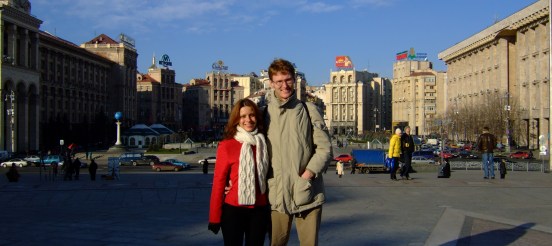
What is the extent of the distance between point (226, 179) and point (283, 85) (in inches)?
37.7

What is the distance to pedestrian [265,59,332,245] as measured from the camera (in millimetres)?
5176

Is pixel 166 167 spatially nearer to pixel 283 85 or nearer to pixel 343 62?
pixel 283 85

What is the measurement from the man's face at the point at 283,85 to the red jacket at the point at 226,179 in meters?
0.53

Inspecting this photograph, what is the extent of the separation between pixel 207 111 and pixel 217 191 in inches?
6501

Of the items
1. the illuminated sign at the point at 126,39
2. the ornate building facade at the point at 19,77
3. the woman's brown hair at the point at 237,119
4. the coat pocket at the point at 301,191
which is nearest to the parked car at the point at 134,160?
the ornate building facade at the point at 19,77

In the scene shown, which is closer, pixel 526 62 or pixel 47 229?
pixel 47 229

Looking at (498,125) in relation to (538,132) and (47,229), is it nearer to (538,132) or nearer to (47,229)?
(538,132)

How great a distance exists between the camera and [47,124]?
289ft

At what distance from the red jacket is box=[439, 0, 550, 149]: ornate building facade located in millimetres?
63288

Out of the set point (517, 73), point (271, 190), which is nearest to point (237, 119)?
point (271, 190)

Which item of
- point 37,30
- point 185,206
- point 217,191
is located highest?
point 37,30

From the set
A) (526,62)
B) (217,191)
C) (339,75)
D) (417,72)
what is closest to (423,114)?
(417,72)

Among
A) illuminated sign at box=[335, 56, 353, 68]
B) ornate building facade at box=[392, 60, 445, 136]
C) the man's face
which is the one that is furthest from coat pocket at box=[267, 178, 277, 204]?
illuminated sign at box=[335, 56, 353, 68]

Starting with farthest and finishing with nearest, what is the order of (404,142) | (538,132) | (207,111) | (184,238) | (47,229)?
(207,111), (538,132), (404,142), (47,229), (184,238)
